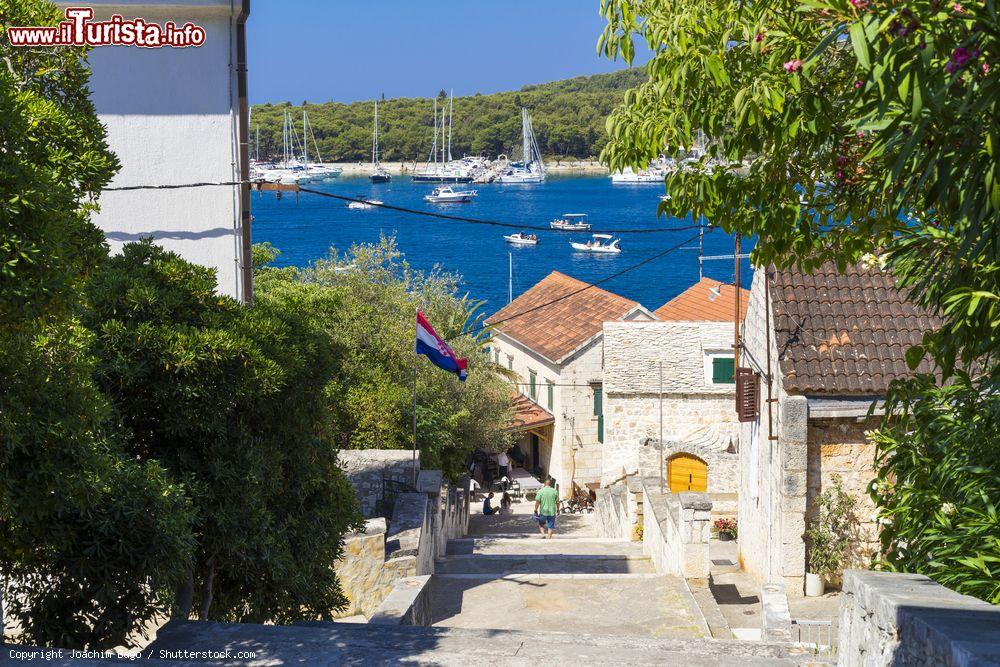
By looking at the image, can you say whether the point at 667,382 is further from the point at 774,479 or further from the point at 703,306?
the point at 774,479

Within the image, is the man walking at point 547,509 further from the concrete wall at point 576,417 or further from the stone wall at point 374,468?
the concrete wall at point 576,417

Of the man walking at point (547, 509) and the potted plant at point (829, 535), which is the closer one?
the potted plant at point (829, 535)

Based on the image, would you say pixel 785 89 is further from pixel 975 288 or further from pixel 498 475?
pixel 498 475

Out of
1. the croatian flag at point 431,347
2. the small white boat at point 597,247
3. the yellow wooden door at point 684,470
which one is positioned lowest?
the yellow wooden door at point 684,470

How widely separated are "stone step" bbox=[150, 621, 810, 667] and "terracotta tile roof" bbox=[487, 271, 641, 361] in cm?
2967

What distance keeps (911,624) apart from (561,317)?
3783 centimetres

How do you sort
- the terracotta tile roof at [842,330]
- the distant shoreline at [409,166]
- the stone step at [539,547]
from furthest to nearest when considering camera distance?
the distant shoreline at [409,166] → the stone step at [539,547] → the terracotta tile roof at [842,330]

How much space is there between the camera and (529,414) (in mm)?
39719

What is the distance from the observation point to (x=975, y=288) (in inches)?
221

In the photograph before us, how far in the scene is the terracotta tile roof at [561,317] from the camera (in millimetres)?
39406

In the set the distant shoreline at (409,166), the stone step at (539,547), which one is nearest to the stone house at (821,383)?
the stone step at (539,547)

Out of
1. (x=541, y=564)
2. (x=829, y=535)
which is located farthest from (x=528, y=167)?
(x=829, y=535)

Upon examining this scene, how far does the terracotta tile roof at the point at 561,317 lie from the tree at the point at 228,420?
28099 millimetres

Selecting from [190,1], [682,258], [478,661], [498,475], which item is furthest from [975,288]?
[682,258]
